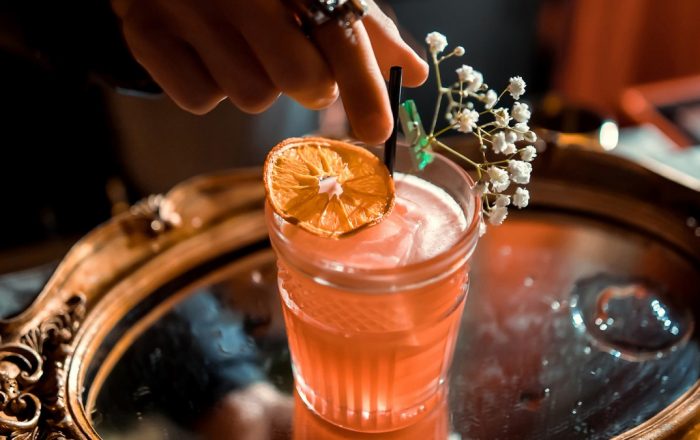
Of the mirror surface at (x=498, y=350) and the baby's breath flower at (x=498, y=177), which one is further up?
Result: the baby's breath flower at (x=498, y=177)

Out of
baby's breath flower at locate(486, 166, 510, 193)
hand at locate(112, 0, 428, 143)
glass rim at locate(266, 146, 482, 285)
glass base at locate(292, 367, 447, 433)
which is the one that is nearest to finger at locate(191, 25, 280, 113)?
hand at locate(112, 0, 428, 143)

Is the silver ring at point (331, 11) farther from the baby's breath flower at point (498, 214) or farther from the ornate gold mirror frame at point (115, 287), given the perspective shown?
the ornate gold mirror frame at point (115, 287)

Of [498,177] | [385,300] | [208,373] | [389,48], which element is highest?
[389,48]

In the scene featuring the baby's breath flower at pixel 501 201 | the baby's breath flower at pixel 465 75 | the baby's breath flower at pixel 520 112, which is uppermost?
the baby's breath flower at pixel 465 75

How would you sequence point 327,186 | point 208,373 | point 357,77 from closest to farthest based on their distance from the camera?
point 357,77, point 327,186, point 208,373

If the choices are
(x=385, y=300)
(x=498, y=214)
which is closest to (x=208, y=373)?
(x=385, y=300)

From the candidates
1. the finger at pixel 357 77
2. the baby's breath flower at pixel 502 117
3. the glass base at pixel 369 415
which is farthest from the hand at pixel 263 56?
the glass base at pixel 369 415

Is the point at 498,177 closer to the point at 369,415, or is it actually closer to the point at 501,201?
the point at 501,201
